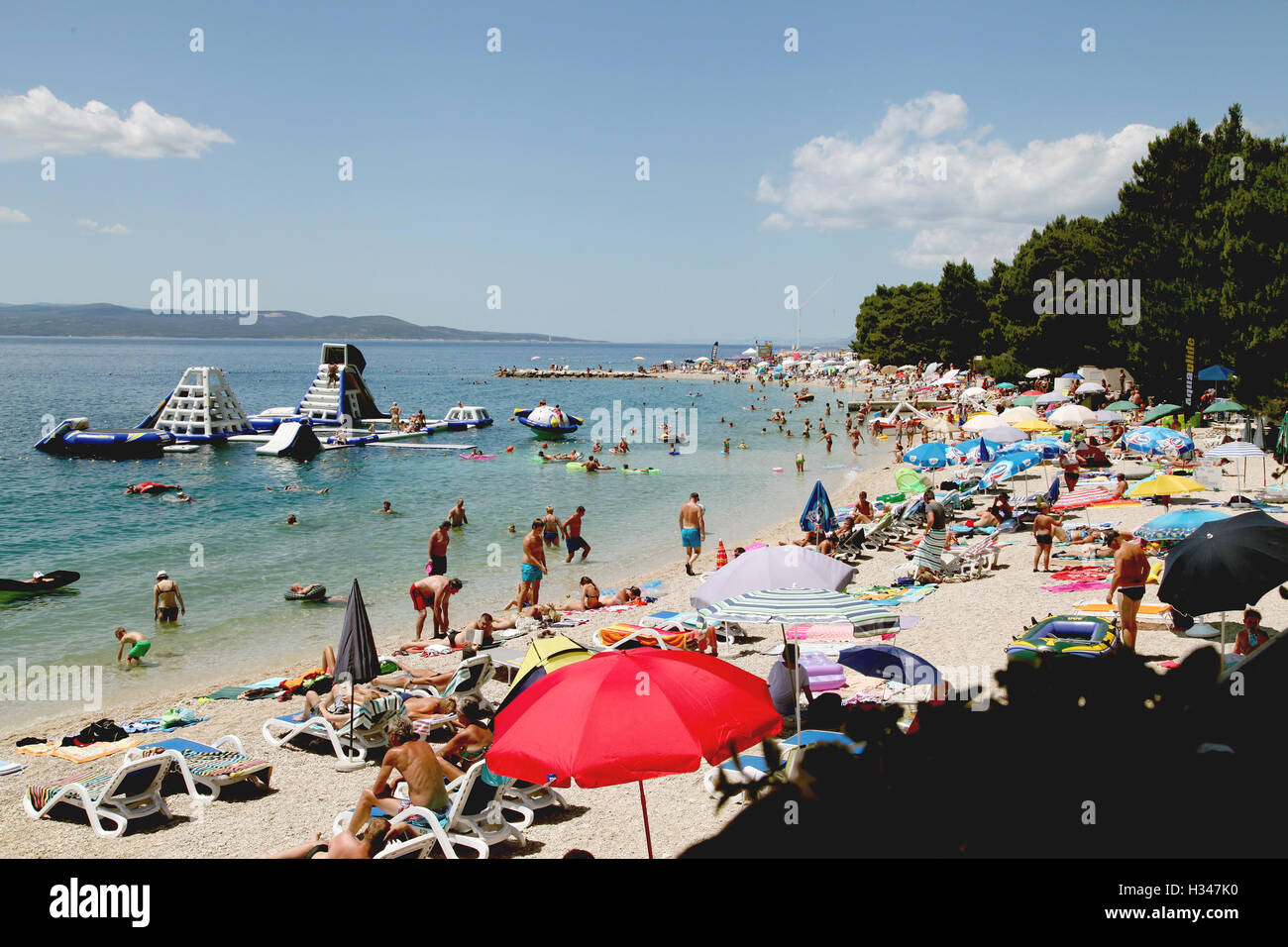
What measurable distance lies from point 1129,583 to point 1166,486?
14.7 feet

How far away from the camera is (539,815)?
6828mm

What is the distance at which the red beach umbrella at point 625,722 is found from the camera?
4512 mm

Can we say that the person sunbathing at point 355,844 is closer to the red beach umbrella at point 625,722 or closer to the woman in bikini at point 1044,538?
the red beach umbrella at point 625,722

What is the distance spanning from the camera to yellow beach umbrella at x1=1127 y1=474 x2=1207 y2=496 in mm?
13055

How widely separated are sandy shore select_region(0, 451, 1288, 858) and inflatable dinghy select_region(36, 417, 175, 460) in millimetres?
30287

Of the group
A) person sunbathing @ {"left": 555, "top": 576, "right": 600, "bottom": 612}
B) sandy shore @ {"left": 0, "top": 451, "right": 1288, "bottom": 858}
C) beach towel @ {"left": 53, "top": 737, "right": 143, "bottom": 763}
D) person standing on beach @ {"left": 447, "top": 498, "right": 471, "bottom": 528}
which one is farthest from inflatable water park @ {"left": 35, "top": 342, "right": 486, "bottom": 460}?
beach towel @ {"left": 53, "top": 737, "right": 143, "bottom": 763}

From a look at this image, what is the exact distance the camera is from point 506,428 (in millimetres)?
52719

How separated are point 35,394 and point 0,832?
314 ft

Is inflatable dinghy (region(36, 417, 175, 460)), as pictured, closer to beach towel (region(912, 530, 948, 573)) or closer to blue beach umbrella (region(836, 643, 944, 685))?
beach towel (region(912, 530, 948, 573))

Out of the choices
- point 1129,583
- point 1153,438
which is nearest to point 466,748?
point 1129,583

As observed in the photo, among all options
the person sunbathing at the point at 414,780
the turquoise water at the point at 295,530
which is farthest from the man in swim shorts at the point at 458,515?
the person sunbathing at the point at 414,780

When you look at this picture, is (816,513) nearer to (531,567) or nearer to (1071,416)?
(531,567)
